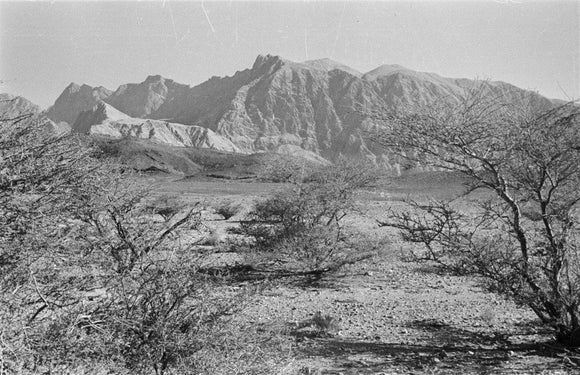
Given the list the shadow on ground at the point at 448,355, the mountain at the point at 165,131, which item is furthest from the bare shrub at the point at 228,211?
the mountain at the point at 165,131

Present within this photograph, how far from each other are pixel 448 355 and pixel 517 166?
2.68 metres

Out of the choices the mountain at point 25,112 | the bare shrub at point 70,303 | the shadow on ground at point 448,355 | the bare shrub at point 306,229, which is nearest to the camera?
the bare shrub at point 70,303

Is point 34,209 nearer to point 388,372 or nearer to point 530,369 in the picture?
point 388,372

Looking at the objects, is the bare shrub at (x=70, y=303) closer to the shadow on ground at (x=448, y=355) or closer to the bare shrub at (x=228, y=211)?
the shadow on ground at (x=448, y=355)

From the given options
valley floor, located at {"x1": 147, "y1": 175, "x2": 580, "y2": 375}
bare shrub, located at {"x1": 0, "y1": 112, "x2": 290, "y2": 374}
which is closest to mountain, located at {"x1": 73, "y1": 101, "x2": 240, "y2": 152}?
valley floor, located at {"x1": 147, "y1": 175, "x2": 580, "y2": 375}

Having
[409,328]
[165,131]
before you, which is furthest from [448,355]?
[165,131]

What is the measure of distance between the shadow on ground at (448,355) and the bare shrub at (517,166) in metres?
0.51

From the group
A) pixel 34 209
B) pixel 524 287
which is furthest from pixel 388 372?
pixel 34 209

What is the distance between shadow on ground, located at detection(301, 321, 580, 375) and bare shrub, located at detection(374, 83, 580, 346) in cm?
51

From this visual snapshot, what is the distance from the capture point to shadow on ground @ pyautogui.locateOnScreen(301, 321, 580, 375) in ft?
17.7

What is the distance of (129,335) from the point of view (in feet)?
13.2

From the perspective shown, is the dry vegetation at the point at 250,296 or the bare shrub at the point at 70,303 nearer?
the bare shrub at the point at 70,303

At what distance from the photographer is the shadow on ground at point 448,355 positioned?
5.41m

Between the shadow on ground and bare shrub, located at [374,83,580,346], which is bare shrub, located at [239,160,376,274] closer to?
the shadow on ground
